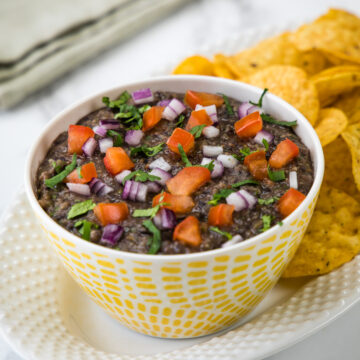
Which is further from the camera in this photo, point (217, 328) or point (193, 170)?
point (217, 328)

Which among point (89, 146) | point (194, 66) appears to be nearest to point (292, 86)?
point (194, 66)

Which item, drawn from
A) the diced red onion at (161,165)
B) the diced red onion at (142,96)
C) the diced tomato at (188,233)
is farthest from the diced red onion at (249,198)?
the diced red onion at (142,96)

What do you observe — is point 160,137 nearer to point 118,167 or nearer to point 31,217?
point 118,167

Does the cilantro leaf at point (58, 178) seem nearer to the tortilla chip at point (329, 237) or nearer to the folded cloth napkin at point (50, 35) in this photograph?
the tortilla chip at point (329, 237)

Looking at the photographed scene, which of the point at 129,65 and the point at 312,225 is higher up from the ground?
the point at 129,65

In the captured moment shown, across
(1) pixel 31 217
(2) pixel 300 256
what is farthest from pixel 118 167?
(2) pixel 300 256

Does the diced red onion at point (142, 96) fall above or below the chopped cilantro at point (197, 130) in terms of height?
above
